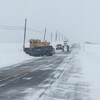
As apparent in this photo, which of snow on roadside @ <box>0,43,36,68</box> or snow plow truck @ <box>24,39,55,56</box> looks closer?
snow on roadside @ <box>0,43,36,68</box>

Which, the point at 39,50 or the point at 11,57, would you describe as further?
the point at 39,50

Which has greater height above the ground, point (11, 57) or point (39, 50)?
point (39, 50)

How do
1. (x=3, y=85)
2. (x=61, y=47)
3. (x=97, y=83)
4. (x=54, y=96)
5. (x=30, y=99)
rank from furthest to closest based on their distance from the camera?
1. (x=61, y=47)
2. (x=97, y=83)
3. (x=3, y=85)
4. (x=54, y=96)
5. (x=30, y=99)

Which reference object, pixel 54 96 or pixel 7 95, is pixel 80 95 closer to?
pixel 54 96

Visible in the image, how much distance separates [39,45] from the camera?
48.7 metres

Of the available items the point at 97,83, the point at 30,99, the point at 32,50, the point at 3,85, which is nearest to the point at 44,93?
the point at 30,99

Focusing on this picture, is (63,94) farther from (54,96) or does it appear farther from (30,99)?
(30,99)

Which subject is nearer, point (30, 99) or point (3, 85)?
point (30, 99)

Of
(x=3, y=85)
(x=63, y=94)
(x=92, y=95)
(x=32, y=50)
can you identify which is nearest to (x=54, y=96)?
(x=63, y=94)

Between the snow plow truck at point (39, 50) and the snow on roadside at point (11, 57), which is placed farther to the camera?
the snow plow truck at point (39, 50)

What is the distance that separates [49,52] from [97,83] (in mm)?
32106

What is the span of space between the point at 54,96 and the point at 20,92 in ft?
4.93

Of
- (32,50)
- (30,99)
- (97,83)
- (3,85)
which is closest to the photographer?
(30,99)

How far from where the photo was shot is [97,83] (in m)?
16.0
